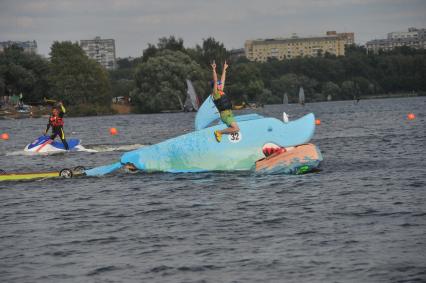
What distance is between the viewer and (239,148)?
2267cm

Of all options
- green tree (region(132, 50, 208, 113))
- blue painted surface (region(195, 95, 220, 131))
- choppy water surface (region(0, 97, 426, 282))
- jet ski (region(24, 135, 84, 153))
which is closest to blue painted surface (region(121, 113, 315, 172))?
choppy water surface (region(0, 97, 426, 282))

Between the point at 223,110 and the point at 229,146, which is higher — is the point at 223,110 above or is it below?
above

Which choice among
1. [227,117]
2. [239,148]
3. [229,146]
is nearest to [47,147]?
[229,146]

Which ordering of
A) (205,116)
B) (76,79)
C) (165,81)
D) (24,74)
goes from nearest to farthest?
1. (205,116)
2. (165,81)
3. (24,74)
4. (76,79)

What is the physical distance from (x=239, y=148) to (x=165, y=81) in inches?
3636

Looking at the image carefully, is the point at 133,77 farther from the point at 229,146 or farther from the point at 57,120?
the point at 229,146

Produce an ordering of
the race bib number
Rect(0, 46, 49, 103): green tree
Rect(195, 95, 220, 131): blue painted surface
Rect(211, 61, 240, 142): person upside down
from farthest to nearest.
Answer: Rect(0, 46, 49, 103): green tree, Rect(195, 95, 220, 131): blue painted surface, the race bib number, Rect(211, 61, 240, 142): person upside down

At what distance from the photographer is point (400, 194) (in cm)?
1855

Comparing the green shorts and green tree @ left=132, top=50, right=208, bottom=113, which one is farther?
green tree @ left=132, top=50, right=208, bottom=113

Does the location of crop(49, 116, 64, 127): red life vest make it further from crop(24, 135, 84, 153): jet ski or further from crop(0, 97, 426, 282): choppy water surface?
crop(0, 97, 426, 282): choppy water surface

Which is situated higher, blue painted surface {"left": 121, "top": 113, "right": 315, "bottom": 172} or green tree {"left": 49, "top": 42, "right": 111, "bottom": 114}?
green tree {"left": 49, "top": 42, "right": 111, "bottom": 114}

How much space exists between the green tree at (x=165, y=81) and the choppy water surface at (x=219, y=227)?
9050 cm

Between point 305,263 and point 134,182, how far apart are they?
34.6ft

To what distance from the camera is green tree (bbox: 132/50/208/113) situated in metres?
114
